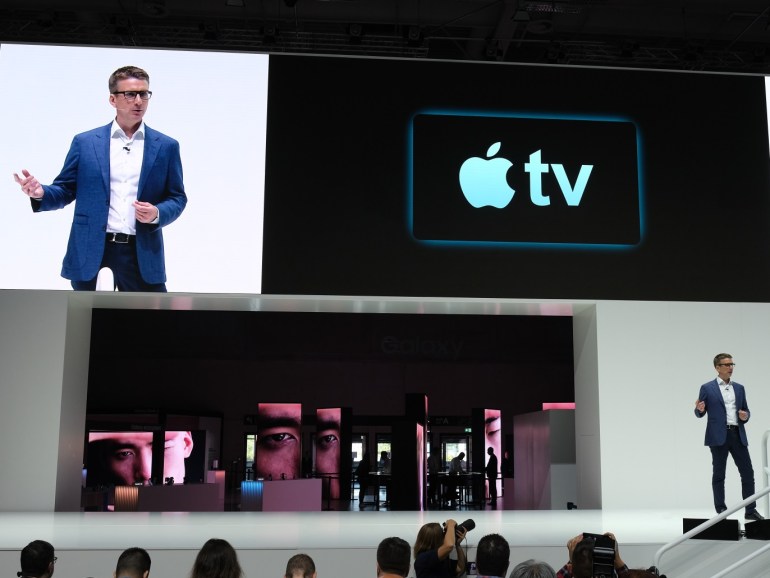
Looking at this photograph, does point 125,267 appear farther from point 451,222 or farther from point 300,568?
point 300,568

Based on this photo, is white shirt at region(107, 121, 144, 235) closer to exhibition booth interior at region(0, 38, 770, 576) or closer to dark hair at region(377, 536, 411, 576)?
exhibition booth interior at region(0, 38, 770, 576)

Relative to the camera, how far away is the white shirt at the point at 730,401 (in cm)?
837

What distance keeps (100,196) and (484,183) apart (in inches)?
188

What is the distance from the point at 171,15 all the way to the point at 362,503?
1010 centimetres

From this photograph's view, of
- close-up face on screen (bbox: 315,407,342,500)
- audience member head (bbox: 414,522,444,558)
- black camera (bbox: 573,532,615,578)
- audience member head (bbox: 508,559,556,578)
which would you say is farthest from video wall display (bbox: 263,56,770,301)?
close-up face on screen (bbox: 315,407,342,500)

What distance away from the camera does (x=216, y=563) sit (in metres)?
3.79

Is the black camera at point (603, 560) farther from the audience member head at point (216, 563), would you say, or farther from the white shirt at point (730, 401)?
the white shirt at point (730, 401)

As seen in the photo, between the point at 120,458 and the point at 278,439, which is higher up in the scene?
the point at 278,439

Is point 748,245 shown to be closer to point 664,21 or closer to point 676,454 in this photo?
point 676,454

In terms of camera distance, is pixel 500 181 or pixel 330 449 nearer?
pixel 500 181

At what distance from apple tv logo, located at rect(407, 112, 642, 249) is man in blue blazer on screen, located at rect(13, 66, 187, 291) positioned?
3.12 metres

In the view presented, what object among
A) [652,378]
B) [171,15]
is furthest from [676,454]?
[171,15]

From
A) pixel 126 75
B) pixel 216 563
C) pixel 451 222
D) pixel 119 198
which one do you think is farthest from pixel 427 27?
pixel 216 563

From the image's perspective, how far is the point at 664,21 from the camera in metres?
15.9
